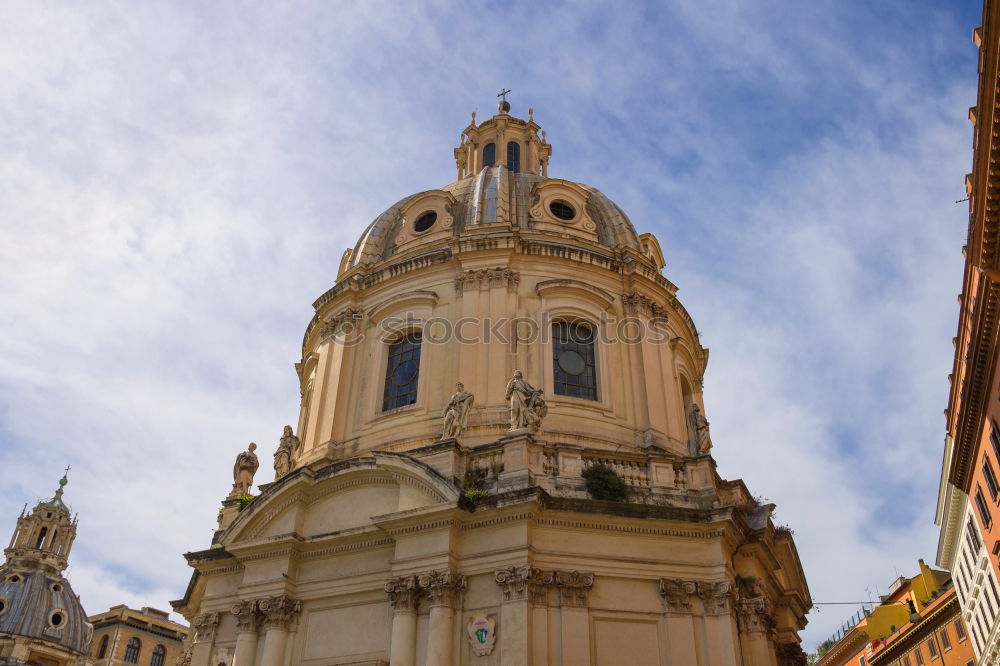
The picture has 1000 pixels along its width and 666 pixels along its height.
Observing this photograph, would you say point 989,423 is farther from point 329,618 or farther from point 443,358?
point 329,618

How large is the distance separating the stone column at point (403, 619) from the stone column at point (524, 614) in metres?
1.84

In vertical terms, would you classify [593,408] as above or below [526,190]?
below

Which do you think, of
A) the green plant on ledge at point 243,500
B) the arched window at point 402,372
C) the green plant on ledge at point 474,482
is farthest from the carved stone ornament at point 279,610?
the arched window at point 402,372

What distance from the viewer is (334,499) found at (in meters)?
19.6

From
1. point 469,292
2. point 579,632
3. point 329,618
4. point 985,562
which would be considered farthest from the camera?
point 985,562

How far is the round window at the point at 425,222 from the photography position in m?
26.7

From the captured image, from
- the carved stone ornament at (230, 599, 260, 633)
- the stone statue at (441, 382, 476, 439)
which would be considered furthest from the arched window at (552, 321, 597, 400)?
the carved stone ornament at (230, 599, 260, 633)

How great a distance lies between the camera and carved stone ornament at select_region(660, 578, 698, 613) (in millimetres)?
16922

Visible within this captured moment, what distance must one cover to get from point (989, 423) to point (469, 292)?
14.7 metres

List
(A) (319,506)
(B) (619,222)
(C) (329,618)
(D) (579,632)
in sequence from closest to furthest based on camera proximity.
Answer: (D) (579,632), (C) (329,618), (A) (319,506), (B) (619,222)

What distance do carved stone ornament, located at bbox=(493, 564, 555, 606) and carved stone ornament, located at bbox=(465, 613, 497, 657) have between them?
0.55 metres

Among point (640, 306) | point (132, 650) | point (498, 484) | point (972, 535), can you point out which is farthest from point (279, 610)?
point (132, 650)

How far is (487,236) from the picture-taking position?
78.7 feet

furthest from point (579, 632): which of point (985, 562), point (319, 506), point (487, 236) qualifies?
point (985, 562)
